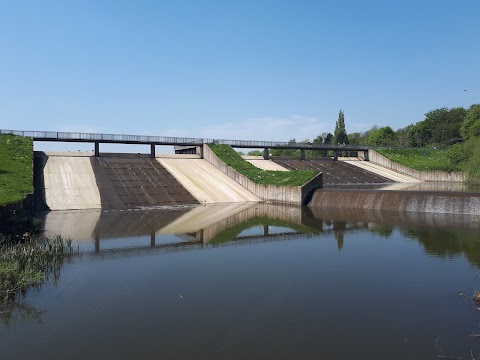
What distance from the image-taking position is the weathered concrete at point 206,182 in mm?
46016

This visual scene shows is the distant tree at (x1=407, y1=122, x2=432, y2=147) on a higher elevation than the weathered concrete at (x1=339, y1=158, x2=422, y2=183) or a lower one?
higher

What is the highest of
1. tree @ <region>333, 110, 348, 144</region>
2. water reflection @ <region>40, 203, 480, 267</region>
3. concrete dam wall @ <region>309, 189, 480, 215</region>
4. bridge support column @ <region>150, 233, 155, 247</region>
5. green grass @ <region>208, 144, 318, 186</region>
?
tree @ <region>333, 110, 348, 144</region>

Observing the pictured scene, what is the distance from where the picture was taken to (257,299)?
43.5 feet

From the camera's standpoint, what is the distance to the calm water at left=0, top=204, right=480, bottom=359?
32.6ft

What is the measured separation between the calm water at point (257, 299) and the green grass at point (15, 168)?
185 inches

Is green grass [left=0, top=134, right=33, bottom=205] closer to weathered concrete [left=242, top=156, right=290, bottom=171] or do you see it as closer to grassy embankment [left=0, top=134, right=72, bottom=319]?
grassy embankment [left=0, top=134, right=72, bottom=319]

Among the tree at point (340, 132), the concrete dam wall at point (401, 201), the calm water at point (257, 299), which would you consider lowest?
the calm water at point (257, 299)

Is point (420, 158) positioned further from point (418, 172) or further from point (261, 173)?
point (261, 173)

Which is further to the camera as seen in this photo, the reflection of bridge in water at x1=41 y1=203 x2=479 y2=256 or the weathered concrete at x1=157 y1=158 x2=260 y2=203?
the weathered concrete at x1=157 y1=158 x2=260 y2=203

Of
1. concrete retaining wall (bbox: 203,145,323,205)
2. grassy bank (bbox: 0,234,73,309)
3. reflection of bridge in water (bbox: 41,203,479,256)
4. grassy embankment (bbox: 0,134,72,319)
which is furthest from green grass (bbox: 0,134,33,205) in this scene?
concrete retaining wall (bbox: 203,145,323,205)

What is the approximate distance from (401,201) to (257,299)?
26.5 metres

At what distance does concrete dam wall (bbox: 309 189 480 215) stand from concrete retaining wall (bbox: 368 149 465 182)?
124ft

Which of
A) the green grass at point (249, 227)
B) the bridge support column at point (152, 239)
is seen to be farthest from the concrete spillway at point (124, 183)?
the bridge support column at point (152, 239)

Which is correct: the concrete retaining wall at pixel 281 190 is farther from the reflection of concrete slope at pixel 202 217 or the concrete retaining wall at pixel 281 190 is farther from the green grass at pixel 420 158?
the green grass at pixel 420 158
